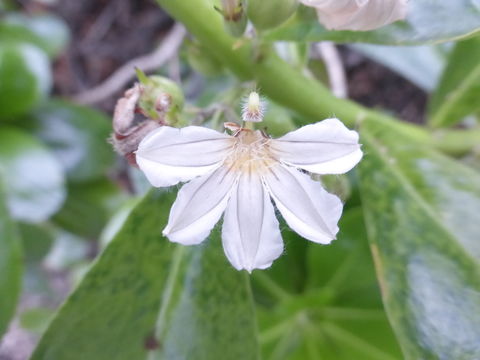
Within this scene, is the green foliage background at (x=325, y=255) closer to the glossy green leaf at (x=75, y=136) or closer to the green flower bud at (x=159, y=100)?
the green flower bud at (x=159, y=100)

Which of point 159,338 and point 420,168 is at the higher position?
point 420,168

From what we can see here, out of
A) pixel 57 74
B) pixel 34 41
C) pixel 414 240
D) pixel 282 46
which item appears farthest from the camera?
pixel 57 74

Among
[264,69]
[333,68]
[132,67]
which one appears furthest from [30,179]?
[264,69]

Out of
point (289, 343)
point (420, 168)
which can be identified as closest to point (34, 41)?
point (289, 343)

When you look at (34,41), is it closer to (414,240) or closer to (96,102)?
(96,102)

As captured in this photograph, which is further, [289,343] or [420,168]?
[289,343]

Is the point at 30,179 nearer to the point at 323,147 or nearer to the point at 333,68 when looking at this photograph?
the point at 333,68

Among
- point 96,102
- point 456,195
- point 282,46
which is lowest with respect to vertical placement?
point 456,195
